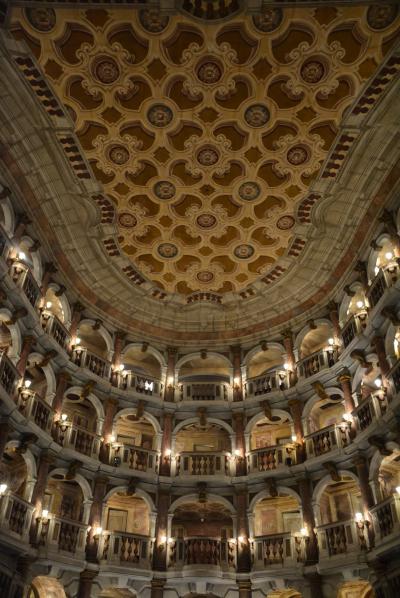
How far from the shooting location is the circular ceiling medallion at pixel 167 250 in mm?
22578

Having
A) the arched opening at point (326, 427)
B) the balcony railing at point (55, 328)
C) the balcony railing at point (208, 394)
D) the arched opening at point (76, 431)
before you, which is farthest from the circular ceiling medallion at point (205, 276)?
the arched opening at point (76, 431)

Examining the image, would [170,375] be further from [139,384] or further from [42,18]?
[42,18]

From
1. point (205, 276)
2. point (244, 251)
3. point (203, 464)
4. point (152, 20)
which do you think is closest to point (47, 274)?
point (205, 276)

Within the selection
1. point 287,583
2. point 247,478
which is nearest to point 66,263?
point 247,478

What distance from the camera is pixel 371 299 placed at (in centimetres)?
1873

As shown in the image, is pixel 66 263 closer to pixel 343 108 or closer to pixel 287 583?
pixel 343 108

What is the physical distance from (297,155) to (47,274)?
10629mm

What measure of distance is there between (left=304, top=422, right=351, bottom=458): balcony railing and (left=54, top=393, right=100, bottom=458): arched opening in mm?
8316

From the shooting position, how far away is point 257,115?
17.8 meters

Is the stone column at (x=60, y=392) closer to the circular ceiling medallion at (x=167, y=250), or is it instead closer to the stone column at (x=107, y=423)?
the stone column at (x=107, y=423)

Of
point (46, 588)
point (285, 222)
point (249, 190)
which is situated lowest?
point (46, 588)

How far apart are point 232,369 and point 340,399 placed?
5.18 metres

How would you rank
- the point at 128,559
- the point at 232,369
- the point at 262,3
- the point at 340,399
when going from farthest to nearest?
the point at 232,369, the point at 340,399, the point at 128,559, the point at 262,3

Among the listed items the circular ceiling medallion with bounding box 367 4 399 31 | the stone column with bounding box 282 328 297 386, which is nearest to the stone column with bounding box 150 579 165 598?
the stone column with bounding box 282 328 297 386
